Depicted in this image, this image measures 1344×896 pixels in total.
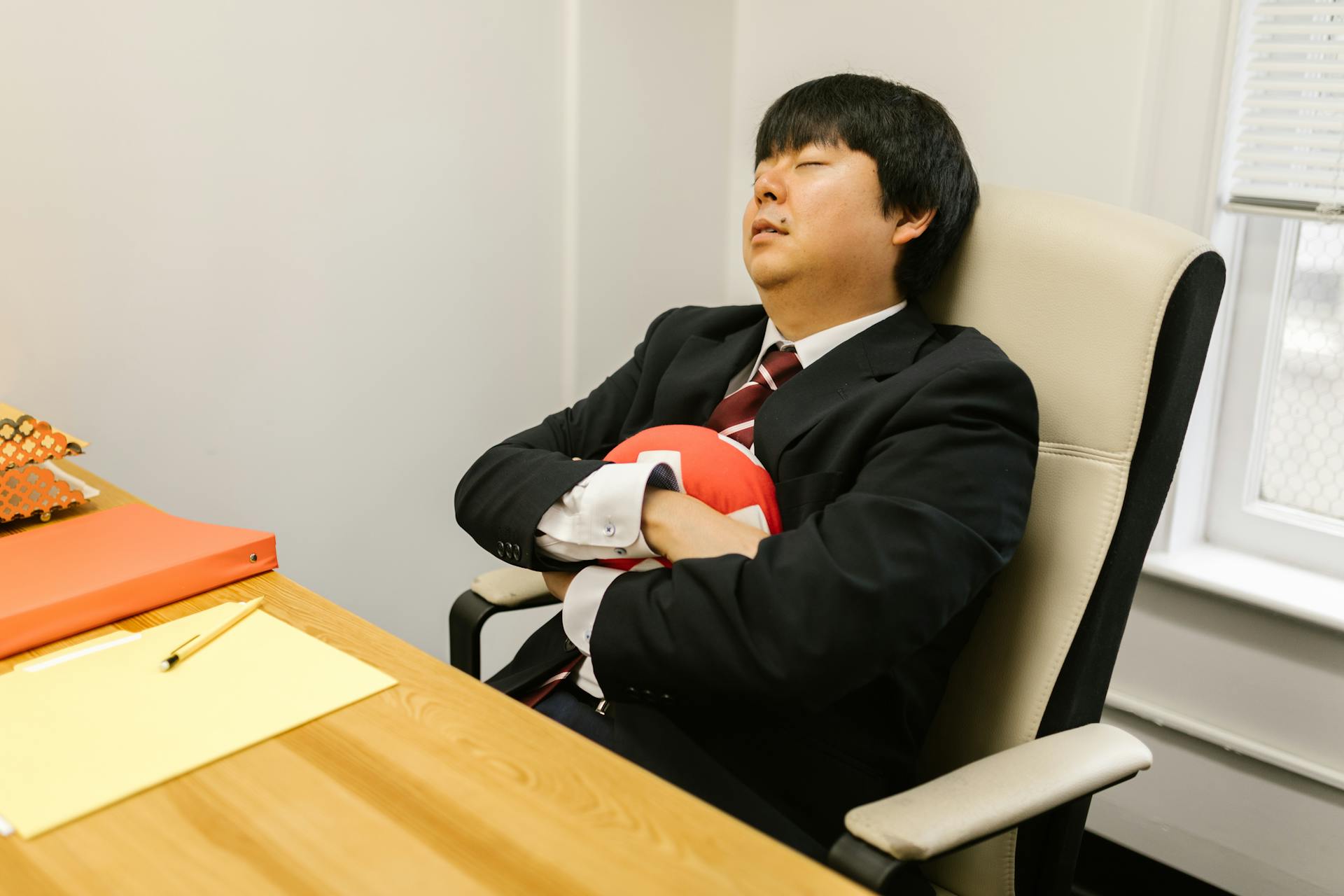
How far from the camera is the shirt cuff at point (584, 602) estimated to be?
1.21 m

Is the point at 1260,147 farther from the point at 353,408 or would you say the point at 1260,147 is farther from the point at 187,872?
the point at 187,872

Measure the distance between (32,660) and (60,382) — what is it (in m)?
0.80

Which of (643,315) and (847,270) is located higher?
(847,270)

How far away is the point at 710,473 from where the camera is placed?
128 cm

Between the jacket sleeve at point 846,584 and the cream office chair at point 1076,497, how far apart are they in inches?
3.0

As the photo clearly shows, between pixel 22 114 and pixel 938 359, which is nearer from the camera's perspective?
pixel 938 359

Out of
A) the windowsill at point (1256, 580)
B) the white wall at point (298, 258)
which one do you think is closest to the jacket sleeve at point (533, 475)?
the white wall at point (298, 258)

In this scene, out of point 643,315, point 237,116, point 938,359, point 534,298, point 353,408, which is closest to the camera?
point 938,359

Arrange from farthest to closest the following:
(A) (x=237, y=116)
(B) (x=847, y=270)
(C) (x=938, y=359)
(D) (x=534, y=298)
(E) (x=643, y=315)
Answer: (E) (x=643, y=315), (D) (x=534, y=298), (A) (x=237, y=116), (B) (x=847, y=270), (C) (x=938, y=359)

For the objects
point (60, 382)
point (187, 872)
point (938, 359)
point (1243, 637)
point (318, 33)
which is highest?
point (318, 33)

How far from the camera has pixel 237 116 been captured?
1751 mm

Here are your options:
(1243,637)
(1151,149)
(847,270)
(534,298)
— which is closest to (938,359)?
(847,270)

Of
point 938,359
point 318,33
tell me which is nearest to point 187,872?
point 938,359

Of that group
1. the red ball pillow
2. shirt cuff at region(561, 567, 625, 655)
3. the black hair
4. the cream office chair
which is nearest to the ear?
the black hair
